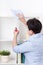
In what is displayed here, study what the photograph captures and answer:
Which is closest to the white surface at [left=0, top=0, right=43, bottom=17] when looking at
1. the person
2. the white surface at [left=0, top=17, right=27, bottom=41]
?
the white surface at [left=0, top=17, right=27, bottom=41]

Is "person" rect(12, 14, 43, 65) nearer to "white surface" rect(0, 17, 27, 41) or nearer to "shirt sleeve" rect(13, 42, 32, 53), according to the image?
"shirt sleeve" rect(13, 42, 32, 53)

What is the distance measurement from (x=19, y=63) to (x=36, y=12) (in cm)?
78

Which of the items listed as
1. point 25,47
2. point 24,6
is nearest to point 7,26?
point 24,6

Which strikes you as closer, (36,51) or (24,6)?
(36,51)

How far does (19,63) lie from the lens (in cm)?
242

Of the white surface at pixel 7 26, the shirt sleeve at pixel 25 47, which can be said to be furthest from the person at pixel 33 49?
the white surface at pixel 7 26

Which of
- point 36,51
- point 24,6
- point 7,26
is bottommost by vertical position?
point 36,51

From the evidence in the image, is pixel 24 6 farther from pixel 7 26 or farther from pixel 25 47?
pixel 25 47

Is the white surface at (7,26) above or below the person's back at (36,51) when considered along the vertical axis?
above

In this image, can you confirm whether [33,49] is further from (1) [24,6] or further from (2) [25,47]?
(1) [24,6]

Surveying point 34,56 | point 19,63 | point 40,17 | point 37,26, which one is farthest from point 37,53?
point 40,17

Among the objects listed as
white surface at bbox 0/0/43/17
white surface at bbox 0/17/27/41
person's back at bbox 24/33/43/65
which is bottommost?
person's back at bbox 24/33/43/65

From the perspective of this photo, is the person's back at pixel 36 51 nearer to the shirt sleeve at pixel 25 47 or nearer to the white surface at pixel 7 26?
the shirt sleeve at pixel 25 47

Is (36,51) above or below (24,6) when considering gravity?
below
